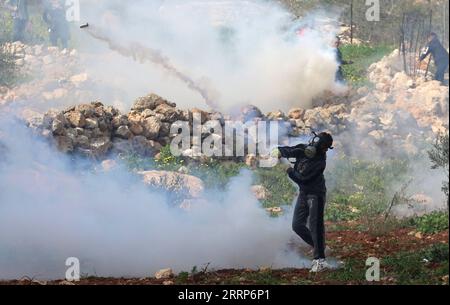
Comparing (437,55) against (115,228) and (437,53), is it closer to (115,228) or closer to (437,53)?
(437,53)

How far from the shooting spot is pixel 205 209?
1057cm

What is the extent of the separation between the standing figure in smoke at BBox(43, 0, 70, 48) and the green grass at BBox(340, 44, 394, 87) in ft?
27.5

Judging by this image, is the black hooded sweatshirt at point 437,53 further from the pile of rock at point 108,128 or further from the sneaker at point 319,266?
the sneaker at point 319,266

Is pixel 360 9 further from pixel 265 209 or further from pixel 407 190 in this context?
pixel 265 209

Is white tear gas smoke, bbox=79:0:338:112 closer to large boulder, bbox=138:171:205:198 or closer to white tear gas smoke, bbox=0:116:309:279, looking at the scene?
large boulder, bbox=138:171:205:198

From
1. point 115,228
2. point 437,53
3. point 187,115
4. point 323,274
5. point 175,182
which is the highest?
point 437,53

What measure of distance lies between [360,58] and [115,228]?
482 inches

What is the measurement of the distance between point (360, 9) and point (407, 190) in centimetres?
1071

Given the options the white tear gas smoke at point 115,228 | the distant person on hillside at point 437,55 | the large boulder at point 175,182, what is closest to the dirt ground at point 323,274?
the white tear gas smoke at point 115,228

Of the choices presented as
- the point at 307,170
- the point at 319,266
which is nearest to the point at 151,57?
the point at 307,170

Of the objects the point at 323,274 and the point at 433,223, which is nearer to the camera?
the point at 323,274

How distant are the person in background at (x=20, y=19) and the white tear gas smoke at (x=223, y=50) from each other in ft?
5.80

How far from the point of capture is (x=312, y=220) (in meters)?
7.41

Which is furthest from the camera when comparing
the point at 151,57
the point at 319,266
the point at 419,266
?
the point at 151,57
